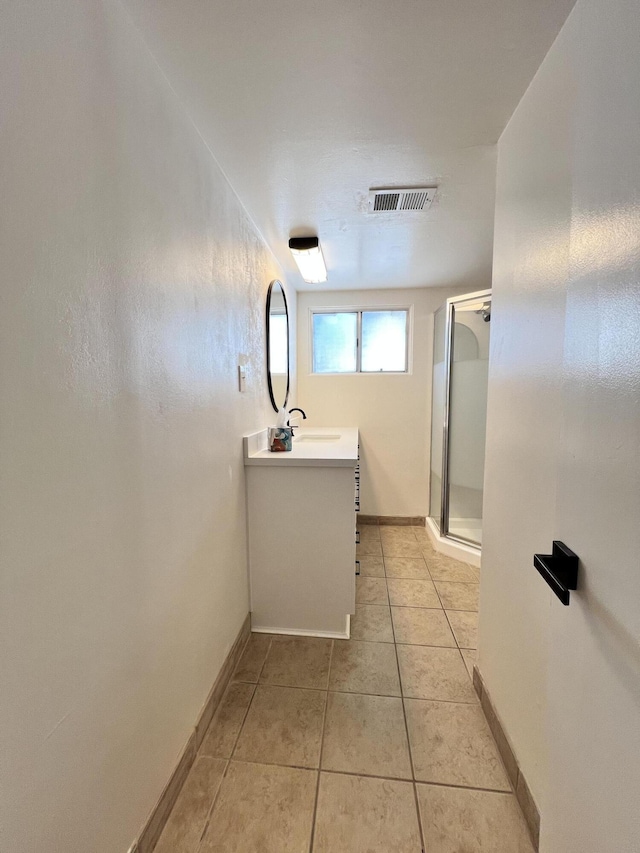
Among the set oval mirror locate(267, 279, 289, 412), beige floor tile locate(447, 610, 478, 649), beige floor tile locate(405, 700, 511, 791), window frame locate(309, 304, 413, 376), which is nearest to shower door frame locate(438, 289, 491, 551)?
window frame locate(309, 304, 413, 376)

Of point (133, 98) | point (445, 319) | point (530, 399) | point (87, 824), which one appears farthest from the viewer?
point (445, 319)

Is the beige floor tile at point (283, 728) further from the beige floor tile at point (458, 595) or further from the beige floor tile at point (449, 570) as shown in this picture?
the beige floor tile at point (449, 570)

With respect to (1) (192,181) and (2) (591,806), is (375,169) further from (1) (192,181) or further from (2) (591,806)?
(2) (591,806)

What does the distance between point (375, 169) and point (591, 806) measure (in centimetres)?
194

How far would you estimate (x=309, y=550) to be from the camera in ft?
6.16

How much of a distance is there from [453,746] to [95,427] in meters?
1.62

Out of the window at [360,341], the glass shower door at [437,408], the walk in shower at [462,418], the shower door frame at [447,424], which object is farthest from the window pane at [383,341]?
the shower door frame at [447,424]

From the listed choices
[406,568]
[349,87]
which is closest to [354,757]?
[406,568]

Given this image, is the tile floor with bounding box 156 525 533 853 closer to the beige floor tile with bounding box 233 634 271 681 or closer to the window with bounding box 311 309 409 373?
the beige floor tile with bounding box 233 634 271 681

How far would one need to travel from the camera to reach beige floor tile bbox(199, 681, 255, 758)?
1.29 m

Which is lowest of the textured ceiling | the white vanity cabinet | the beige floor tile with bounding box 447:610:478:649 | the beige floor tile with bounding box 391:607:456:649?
the beige floor tile with bounding box 391:607:456:649

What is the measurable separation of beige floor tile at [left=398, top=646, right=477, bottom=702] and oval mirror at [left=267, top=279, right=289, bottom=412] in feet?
5.45

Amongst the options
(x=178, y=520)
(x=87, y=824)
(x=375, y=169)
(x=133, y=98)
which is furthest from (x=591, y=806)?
(x=375, y=169)

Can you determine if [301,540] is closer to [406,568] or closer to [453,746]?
[453,746]
